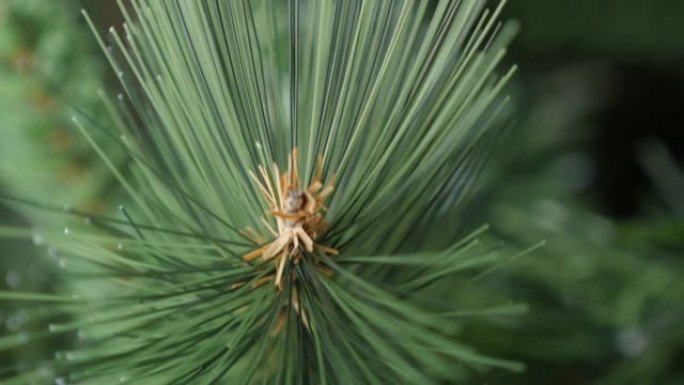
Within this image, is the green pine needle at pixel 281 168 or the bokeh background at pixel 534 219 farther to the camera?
the bokeh background at pixel 534 219

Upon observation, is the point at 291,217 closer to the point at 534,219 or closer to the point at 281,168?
the point at 281,168

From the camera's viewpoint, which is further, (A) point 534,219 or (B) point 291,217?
(A) point 534,219

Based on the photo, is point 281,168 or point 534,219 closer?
point 281,168

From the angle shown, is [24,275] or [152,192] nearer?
[152,192]

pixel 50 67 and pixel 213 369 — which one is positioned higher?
pixel 50 67

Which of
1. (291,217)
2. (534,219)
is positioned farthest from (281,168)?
(534,219)

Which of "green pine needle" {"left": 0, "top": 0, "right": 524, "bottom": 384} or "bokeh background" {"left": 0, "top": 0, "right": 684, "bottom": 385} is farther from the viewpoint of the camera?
"bokeh background" {"left": 0, "top": 0, "right": 684, "bottom": 385}

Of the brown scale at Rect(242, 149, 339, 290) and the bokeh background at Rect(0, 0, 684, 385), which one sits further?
the bokeh background at Rect(0, 0, 684, 385)

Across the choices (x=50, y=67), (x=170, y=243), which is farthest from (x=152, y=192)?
(x=50, y=67)

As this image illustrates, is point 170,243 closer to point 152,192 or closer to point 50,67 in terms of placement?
point 152,192

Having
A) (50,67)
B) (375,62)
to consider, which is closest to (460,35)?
(375,62)
